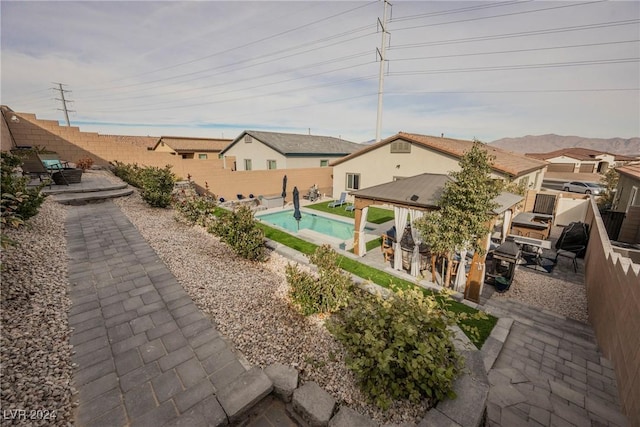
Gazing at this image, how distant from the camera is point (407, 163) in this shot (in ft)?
61.1

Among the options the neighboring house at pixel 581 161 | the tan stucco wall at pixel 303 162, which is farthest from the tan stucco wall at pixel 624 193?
the neighboring house at pixel 581 161

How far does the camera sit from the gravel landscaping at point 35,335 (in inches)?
116

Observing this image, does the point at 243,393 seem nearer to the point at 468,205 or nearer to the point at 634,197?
the point at 468,205

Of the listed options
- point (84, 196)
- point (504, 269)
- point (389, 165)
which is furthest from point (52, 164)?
point (504, 269)

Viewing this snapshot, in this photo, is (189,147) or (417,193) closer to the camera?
(417,193)

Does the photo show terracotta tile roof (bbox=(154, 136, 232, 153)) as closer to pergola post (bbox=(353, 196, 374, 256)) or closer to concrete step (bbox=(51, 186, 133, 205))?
concrete step (bbox=(51, 186, 133, 205))

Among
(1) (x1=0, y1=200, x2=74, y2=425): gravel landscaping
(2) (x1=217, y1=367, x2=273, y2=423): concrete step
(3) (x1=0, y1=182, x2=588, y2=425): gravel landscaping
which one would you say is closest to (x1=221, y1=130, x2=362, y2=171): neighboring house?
(3) (x1=0, y1=182, x2=588, y2=425): gravel landscaping

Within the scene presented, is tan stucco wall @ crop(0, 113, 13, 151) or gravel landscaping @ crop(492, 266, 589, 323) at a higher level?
tan stucco wall @ crop(0, 113, 13, 151)

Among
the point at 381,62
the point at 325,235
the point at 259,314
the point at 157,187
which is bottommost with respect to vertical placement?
the point at 325,235

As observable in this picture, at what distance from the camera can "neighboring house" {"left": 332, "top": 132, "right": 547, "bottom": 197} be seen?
16439 mm

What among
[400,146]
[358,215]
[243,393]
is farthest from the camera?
[400,146]

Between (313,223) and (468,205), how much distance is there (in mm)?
11399

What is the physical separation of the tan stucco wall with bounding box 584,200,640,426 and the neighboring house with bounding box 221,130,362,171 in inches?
865

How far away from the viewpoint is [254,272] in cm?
713
